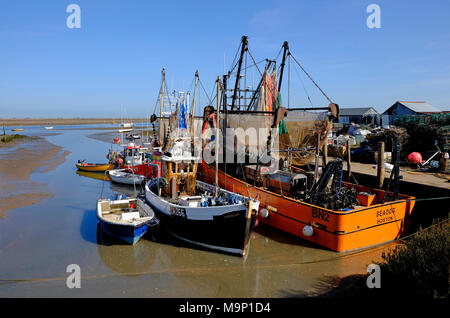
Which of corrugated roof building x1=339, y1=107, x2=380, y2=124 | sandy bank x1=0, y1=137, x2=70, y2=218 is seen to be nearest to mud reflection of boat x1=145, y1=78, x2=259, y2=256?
sandy bank x1=0, y1=137, x2=70, y2=218

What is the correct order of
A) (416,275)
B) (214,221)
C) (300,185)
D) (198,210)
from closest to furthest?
(416,275) → (214,221) → (198,210) → (300,185)

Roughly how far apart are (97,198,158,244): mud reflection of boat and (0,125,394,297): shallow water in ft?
1.64

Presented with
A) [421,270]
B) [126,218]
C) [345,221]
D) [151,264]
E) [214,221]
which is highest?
[421,270]

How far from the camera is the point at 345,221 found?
A: 10.5 metres

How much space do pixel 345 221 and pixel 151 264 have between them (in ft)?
22.8

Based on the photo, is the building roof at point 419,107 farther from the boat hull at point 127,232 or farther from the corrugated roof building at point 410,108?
the boat hull at point 127,232

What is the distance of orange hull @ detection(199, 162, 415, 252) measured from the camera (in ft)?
35.0

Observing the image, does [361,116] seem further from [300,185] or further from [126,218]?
[126,218]

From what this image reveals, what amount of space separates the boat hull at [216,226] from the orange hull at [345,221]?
3.91 feet

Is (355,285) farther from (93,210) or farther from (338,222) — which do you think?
(93,210)

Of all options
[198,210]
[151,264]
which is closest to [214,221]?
[198,210]

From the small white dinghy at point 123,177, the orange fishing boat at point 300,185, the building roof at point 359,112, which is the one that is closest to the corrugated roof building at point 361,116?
the building roof at point 359,112

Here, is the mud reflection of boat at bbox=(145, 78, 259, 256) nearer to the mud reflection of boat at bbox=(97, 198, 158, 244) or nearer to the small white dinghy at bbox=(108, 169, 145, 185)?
the mud reflection of boat at bbox=(97, 198, 158, 244)

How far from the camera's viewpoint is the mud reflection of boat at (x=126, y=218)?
11703mm
